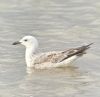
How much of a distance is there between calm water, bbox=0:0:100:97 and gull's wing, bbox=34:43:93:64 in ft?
1.00

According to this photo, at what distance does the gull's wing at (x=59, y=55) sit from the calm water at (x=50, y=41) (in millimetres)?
303

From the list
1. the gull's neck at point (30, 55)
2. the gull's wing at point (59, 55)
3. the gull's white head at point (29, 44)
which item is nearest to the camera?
the gull's wing at point (59, 55)

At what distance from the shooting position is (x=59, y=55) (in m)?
15.3

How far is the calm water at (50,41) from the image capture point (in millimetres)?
13352

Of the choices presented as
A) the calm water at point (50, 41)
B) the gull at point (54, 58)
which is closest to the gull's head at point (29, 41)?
the gull at point (54, 58)

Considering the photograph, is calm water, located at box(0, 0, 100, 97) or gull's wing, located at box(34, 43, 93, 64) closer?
calm water, located at box(0, 0, 100, 97)

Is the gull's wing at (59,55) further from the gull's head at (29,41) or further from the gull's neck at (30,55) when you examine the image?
the gull's head at (29,41)

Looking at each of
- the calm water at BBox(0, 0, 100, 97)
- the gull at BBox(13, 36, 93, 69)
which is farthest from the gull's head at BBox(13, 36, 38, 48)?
the calm water at BBox(0, 0, 100, 97)

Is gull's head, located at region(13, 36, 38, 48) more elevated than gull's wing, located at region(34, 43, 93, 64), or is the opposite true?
gull's head, located at region(13, 36, 38, 48)

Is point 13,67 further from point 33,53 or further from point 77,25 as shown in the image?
point 77,25

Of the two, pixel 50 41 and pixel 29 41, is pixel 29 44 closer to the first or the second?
pixel 29 41

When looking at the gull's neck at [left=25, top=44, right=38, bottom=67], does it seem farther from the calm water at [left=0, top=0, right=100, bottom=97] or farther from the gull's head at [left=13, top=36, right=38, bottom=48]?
the calm water at [left=0, top=0, right=100, bottom=97]

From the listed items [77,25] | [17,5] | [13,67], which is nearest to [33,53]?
[13,67]

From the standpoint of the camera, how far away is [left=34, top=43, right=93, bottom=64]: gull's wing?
15.1 metres
